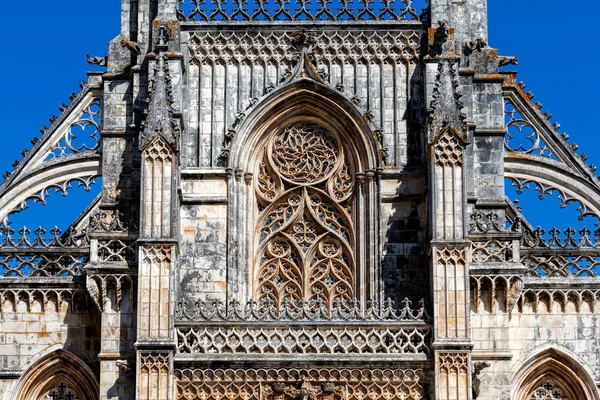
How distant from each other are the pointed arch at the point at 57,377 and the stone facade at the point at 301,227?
4 cm

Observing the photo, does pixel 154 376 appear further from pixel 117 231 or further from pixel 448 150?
pixel 448 150

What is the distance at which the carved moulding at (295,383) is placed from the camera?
119ft

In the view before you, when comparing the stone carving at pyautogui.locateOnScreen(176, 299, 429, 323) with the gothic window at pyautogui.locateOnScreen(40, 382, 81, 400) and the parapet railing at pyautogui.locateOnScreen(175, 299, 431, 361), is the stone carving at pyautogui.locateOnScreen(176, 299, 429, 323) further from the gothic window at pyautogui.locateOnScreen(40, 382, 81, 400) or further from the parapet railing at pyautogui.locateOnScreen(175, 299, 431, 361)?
the gothic window at pyautogui.locateOnScreen(40, 382, 81, 400)

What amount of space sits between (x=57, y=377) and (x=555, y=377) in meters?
10.6

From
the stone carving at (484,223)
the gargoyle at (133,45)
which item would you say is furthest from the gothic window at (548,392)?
the gargoyle at (133,45)

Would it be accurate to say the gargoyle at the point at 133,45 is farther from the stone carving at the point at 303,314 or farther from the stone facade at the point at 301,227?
the stone carving at the point at 303,314

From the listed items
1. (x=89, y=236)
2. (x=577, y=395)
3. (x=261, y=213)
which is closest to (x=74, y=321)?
(x=89, y=236)

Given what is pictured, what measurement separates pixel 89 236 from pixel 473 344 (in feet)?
27.1

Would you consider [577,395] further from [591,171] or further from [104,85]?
[104,85]

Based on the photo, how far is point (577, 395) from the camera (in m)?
38.0

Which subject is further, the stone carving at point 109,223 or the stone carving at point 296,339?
the stone carving at point 109,223

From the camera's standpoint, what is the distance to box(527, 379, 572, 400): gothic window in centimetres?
3800

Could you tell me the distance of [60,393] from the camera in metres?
38.0

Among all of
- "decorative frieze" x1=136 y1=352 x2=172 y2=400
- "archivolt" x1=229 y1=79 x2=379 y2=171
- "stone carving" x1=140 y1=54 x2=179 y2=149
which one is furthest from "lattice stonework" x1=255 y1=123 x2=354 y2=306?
"decorative frieze" x1=136 y1=352 x2=172 y2=400
